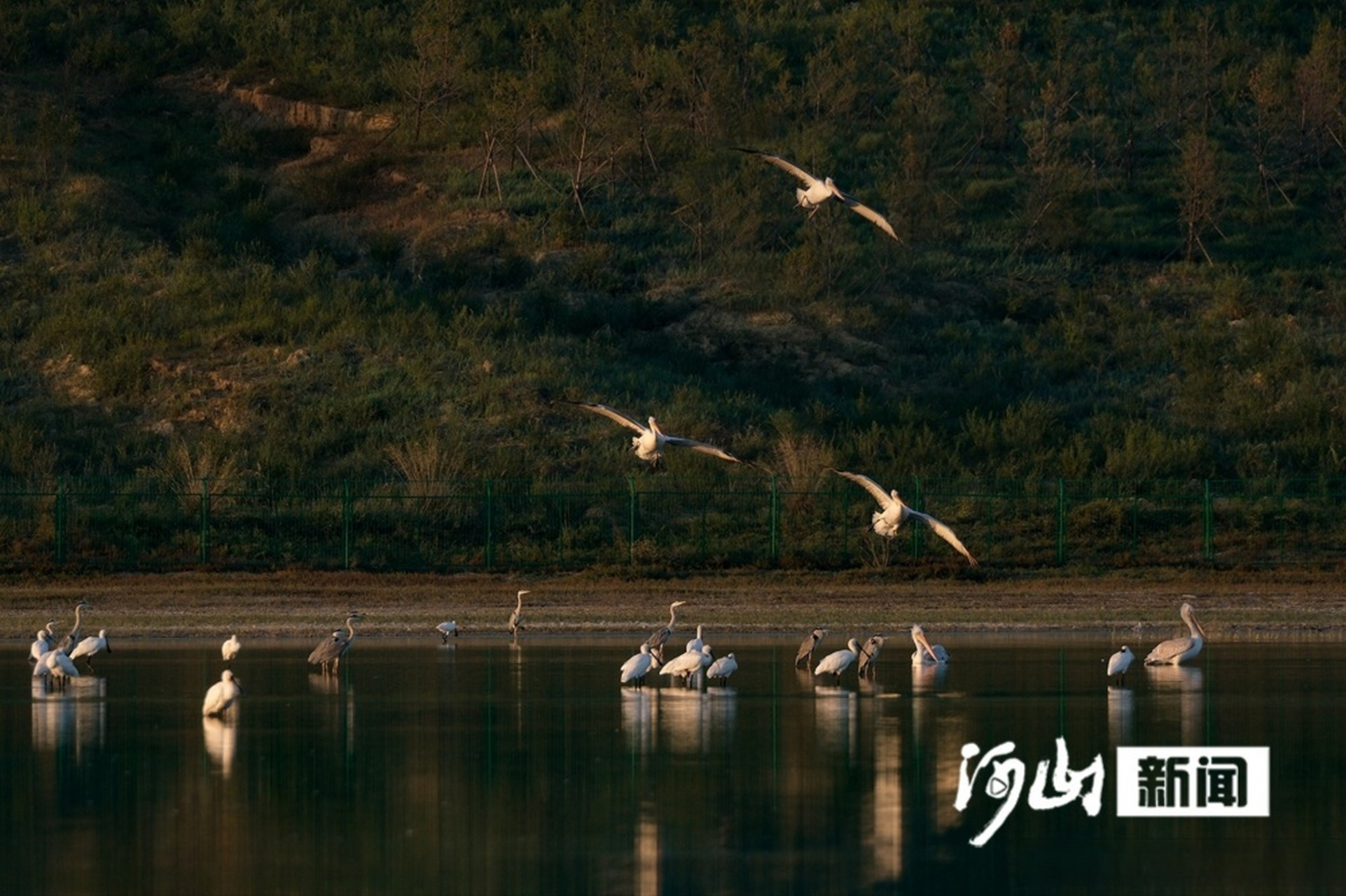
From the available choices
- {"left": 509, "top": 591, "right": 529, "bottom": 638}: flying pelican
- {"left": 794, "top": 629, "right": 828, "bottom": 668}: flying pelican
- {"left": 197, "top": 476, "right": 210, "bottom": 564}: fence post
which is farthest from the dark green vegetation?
{"left": 794, "top": 629, "right": 828, "bottom": 668}: flying pelican

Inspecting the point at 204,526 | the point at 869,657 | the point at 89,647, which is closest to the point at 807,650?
the point at 869,657

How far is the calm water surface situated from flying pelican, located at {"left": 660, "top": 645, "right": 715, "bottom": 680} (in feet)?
1.08

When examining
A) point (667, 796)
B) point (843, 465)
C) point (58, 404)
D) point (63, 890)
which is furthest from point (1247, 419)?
point (63, 890)

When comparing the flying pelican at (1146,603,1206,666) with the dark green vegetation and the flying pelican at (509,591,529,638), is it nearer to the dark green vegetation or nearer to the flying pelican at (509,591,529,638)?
the flying pelican at (509,591,529,638)

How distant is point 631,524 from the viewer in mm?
45969

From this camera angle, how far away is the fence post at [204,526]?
43.9m

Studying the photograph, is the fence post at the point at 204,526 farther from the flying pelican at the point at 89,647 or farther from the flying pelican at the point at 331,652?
the flying pelican at the point at 331,652

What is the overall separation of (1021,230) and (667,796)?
5152 centimetres

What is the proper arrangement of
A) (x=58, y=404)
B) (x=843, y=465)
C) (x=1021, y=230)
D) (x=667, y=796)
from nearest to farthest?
(x=667, y=796)
(x=843, y=465)
(x=58, y=404)
(x=1021, y=230)

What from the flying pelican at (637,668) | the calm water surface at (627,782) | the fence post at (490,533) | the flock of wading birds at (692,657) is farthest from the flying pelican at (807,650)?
the fence post at (490,533)

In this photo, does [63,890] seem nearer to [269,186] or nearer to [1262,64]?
[269,186]

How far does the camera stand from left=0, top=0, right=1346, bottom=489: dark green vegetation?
172ft

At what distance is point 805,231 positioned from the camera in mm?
62875

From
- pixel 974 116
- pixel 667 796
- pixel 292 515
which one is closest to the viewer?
pixel 667 796
